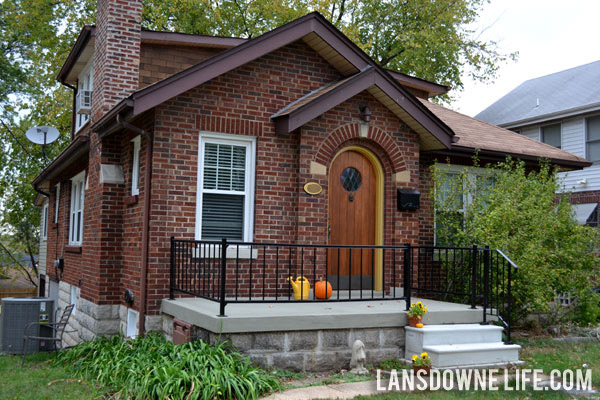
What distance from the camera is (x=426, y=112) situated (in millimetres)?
9523

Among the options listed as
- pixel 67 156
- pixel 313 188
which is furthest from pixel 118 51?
pixel 313 188

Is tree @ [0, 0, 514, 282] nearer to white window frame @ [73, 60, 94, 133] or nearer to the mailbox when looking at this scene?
white window frame @ [73, 60, 94, 133]

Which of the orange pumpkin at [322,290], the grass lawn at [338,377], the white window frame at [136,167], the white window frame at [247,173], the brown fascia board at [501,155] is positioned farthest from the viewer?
the brown fascia board at [501,155]

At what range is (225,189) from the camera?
29.6 ft

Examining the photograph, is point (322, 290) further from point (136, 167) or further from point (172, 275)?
point (136, 167)

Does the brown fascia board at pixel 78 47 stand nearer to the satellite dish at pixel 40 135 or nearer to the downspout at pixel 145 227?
the satellite dish at pixel 40 135

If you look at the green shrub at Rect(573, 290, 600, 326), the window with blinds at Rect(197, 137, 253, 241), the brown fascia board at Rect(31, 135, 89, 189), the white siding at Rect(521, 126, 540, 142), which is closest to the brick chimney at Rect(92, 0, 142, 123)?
the brown fascia board at Rect(31, 135, 89, 189)

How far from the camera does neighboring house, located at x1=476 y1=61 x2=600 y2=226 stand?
18.1 metres

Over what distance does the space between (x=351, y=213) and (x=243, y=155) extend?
6.69ft

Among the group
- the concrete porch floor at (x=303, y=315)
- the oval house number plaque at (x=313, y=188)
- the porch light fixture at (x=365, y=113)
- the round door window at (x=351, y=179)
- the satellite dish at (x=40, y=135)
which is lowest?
the concrete porch floor at (x=303, y=315)

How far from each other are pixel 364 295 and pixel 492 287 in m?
1.97

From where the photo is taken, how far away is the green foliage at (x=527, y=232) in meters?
9.24

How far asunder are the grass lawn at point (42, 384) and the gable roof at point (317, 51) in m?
3.58

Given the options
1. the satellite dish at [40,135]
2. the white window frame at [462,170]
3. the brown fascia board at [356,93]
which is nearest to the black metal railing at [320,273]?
the white window frame at [462,170]
